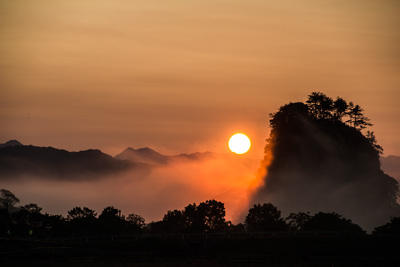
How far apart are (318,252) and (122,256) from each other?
3560cm

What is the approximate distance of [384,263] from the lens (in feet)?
409

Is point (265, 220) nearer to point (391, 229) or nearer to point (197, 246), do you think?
point (391, 229)

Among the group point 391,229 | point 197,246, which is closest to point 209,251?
point 197,246

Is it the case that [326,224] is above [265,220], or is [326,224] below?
below

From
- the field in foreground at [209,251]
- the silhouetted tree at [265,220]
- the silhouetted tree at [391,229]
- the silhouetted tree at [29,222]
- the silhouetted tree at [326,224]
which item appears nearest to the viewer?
the field in foreground at [209,251]

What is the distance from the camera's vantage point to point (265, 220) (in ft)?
631

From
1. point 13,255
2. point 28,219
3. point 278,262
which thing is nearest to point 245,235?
point 278,262

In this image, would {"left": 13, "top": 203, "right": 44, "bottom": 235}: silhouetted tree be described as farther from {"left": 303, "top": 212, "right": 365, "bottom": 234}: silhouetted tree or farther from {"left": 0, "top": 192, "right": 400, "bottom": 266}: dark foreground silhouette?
{"left": 303, "top": 212, "right": 365, "bottom": 234}: silhouetted tree

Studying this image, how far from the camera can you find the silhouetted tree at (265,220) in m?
189

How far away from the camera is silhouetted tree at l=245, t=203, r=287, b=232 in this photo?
189 metres

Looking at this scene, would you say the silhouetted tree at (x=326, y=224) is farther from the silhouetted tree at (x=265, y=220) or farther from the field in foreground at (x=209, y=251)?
the field in foreground at (x=209, y=251)

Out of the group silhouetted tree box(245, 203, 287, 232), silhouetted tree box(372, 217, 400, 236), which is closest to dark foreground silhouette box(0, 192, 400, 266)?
silhouetted tree box(372, 217, 400, 236)

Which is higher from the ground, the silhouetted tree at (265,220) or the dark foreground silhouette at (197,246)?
the silhouetted tree at (265,220)

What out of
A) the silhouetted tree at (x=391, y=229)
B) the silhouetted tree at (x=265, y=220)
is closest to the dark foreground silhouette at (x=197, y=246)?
the silhouetted tree at (x=391, y=229)
